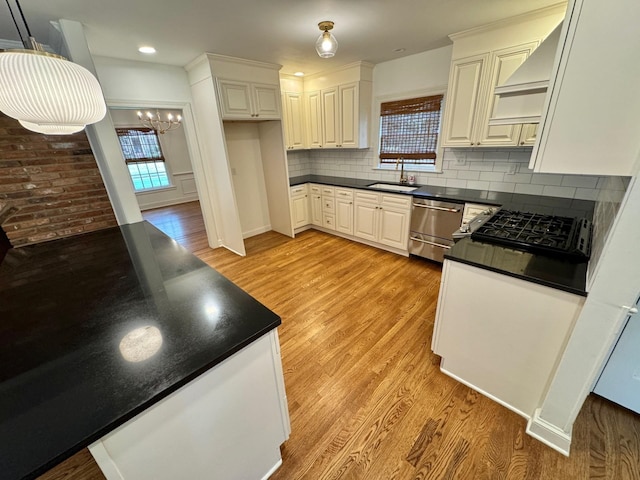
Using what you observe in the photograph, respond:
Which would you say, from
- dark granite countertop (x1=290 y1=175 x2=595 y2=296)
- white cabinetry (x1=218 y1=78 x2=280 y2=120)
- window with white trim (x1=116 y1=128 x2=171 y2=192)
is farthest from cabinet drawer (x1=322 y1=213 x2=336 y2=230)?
window with white trim (x1=116 y1=128 x2=171 y2=192)

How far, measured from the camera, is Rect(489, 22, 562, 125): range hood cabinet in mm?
1275

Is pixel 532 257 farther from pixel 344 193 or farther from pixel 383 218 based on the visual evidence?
pixel 344 193

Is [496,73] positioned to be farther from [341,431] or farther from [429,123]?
[341,431]

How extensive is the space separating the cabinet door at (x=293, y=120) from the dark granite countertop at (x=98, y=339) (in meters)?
2.98

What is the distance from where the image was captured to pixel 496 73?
7.79ft

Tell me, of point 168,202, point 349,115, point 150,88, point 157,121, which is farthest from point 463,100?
point 168,202

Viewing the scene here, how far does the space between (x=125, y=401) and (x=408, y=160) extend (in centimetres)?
367

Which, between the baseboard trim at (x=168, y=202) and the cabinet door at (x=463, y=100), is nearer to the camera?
the cabinet door at (x=463, y=100)

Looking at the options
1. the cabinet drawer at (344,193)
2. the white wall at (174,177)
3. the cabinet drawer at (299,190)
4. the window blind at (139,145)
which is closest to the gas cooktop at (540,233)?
the cabinet drawer at (344,193)

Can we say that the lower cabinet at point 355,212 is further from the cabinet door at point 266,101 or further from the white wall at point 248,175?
the cabinet door at point 266,101

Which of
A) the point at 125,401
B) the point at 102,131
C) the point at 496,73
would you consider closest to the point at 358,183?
the point at 496,73

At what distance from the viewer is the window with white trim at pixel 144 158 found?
613 centimetres

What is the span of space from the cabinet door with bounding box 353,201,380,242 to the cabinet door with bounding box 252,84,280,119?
1692 mm

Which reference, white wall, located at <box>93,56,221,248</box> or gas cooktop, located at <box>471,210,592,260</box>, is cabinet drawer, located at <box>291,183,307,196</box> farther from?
gas cooktop, located at <box>471,210,592,260</box>
